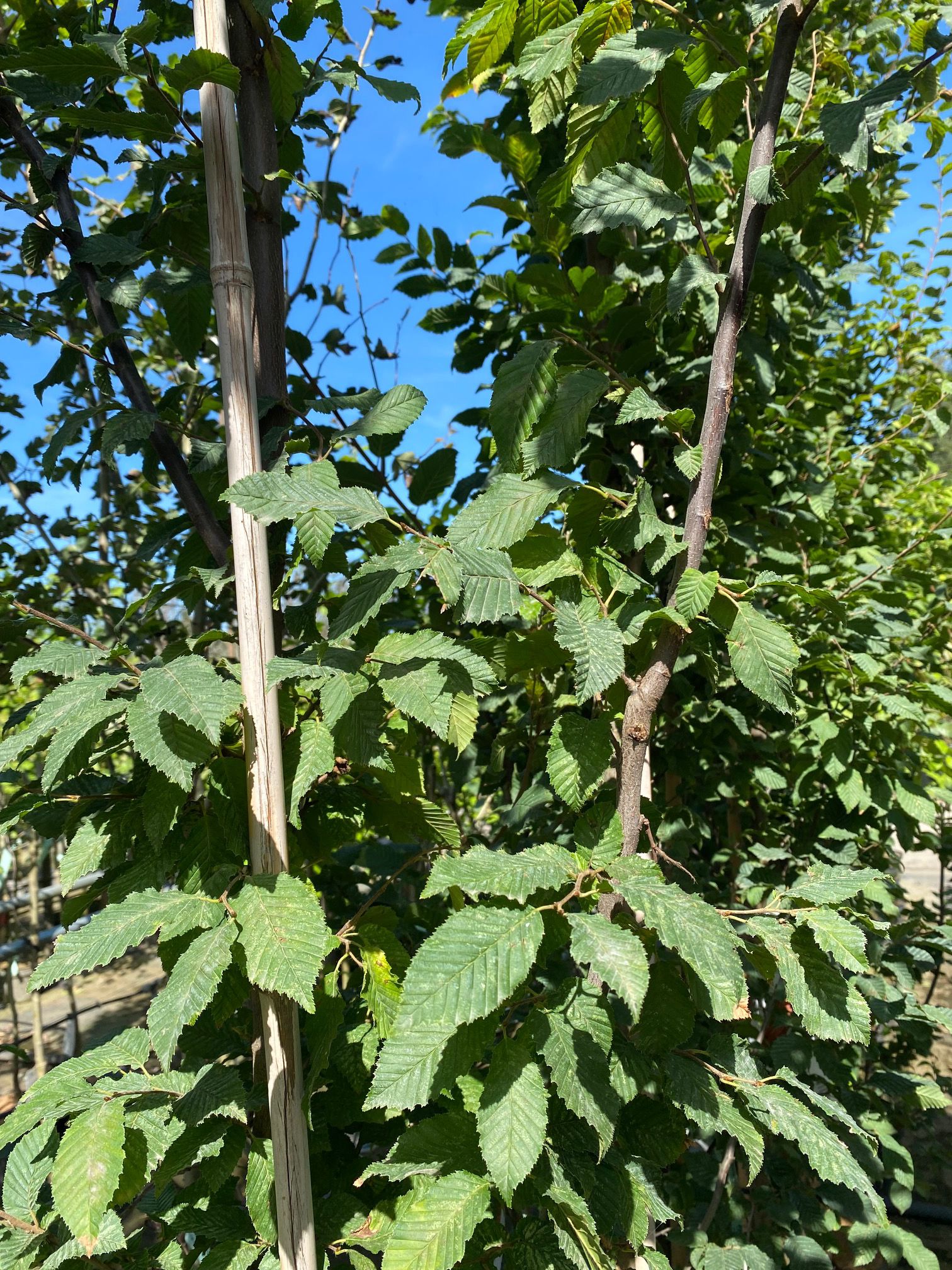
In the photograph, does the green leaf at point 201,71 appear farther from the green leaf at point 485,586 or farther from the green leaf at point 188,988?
the green leaf at point 188,988

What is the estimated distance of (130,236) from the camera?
53.1 inches

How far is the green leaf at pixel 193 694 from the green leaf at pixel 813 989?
0.73 meters

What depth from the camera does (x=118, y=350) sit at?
1.40 meters

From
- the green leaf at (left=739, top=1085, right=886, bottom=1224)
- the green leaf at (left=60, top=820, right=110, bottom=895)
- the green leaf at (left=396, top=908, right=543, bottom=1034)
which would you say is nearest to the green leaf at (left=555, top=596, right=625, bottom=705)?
the green leaf at (left=396, top=908, right=543, bottom=1034)

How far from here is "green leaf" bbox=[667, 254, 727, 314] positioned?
1.26 meters

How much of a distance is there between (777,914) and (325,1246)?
79 centimetres

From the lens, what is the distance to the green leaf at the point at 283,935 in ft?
3.05

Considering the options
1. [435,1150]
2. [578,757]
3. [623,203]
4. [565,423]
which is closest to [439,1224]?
[435,1150]

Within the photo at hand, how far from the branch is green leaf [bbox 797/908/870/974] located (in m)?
0.25

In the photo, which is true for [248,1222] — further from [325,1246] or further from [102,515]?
[102,515]

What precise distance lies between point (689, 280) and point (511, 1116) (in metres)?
1.18

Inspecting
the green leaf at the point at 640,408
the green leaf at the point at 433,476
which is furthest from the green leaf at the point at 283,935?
the green leaf at the point at 433,476

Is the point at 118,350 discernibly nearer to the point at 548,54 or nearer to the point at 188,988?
the point at 548,54

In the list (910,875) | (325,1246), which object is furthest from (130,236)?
(910,875)
